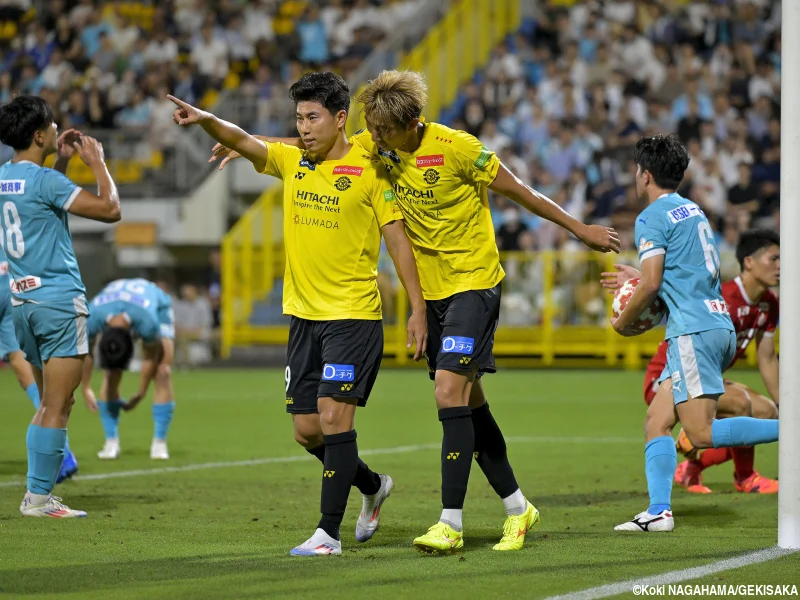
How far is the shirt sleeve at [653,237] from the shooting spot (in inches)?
268

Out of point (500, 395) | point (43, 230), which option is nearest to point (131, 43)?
point (500, 395)

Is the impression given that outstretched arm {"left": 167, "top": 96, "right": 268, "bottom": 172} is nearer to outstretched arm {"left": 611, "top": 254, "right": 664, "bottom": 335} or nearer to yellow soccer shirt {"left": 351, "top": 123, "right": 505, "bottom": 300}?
yellow soccer shirt {"left": 351, "top": 123, "right": 505, "bottom": 300}

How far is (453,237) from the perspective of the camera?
631 cm

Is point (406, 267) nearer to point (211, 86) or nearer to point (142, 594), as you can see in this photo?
point (142, 594)

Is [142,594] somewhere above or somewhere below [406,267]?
below

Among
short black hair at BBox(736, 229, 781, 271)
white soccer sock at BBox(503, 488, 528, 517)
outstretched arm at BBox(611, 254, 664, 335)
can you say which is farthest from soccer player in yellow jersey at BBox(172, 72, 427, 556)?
short black hair at BBox(736, 229, 781, 271)

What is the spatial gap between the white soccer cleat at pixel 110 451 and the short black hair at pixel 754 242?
18.1 feet

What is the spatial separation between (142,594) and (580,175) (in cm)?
1922

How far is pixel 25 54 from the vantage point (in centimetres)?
2962

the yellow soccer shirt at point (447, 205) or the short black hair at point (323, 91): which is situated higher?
the short black hair at point (323, 91)

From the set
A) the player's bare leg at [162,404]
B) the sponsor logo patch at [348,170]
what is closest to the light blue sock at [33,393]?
the player's bare leg at [162,404]

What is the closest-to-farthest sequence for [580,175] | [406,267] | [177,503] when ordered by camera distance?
[406,267]
[177,503]
[580,175]

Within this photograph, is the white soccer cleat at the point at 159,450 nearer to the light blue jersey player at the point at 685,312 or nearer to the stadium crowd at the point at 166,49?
the light blue jersey player at the point at 685,312

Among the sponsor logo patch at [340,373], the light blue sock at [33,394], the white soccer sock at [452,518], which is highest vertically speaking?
the sponsor logo patch at [340,373]
